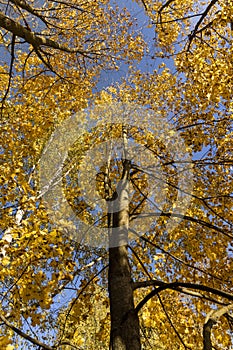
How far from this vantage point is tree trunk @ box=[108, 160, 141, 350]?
9.28 ft

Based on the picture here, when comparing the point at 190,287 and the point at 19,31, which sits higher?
the point at 19,31

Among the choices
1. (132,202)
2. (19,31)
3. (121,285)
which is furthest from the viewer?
(132,202)

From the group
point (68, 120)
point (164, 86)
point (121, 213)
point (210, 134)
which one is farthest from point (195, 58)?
point (68, 120)

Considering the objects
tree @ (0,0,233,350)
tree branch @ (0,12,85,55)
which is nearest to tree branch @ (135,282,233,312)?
tree @ (0,0,233,350)

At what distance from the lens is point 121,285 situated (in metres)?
3.27

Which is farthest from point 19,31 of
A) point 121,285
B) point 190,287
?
→ point 190,287

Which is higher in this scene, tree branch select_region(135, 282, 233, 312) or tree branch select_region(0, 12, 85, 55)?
tree branch select_region(0, 12, 85, 55)

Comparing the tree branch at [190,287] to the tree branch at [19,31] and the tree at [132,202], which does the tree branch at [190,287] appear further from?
the tree branch at [19,31]

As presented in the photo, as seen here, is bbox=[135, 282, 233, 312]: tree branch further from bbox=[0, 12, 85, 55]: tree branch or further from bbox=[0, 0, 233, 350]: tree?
bbox=[0, 12, 85, 55]: tree branch

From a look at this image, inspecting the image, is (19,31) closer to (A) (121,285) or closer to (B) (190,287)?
(A) (121,285)

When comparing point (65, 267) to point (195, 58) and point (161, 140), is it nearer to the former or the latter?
point (161, 140)

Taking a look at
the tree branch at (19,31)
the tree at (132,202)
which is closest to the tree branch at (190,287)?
the tree at (132,202)

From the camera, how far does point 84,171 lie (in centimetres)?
763

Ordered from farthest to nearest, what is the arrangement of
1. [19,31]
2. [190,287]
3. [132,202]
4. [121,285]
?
[132,202] < [19,31] < [121,285] < [190,287]
